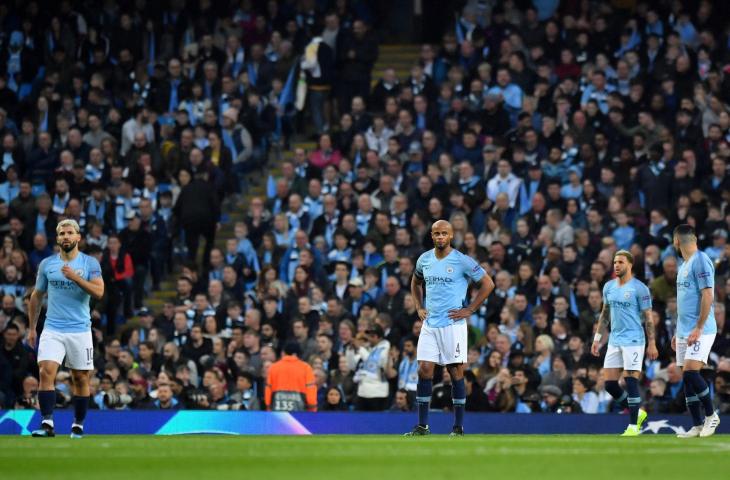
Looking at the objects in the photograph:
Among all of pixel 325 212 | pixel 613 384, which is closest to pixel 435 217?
pixel 325 212

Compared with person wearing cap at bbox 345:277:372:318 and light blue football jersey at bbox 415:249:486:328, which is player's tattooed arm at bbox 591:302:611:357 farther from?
person wearing cap at bbox 345:277:372:318

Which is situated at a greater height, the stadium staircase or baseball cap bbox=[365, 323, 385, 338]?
the stadium staircase

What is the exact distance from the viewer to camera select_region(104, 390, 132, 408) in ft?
67.9

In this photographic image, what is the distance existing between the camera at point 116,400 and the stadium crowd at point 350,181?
0.10ft

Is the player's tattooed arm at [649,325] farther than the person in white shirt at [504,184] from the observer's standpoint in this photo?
No

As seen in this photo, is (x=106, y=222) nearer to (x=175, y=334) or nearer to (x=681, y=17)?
(x=175, y=334)

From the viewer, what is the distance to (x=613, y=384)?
16.7 meters

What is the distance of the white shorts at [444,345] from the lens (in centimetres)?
1570

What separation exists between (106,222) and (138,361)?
4.25 metres

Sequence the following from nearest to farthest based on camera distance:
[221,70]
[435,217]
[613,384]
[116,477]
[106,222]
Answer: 1. [116,477]
2. [613,384]
3. [435,217]
4. [106,222]
5. [221,70]

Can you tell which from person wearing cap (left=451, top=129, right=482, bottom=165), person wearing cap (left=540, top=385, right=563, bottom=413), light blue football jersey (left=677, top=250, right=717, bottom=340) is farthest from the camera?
person wearing cap (left=451, top=129, right=482, bottom=165)

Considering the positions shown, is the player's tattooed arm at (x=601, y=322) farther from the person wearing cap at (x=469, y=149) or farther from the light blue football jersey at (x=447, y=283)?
the person wearing cap at (x=469, y=149)

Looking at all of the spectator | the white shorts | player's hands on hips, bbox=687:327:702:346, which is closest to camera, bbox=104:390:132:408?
the spectator

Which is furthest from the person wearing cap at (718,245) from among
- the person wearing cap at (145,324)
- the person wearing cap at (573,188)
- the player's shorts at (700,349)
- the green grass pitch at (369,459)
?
the person wearing cap at (145,324)
